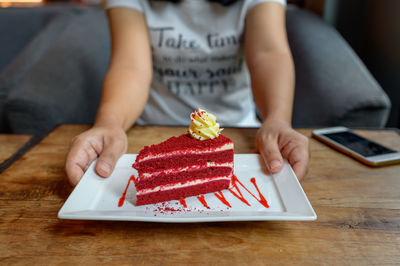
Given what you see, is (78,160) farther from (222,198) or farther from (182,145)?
(222,198)

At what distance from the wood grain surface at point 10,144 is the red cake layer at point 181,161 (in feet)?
1.89

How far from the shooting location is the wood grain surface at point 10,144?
3.63ft

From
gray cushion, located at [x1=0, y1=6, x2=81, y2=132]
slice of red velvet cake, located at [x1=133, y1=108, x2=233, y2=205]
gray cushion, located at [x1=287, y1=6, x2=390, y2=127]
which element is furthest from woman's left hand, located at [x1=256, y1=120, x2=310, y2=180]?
gray cushion, located at [x1=0, y1=6, x2=81, y2=132]

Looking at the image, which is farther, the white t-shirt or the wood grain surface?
the white t-shirt

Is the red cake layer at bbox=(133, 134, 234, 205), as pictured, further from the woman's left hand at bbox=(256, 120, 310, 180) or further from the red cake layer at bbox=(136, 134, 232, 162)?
the woman's left hand at bbox=(256, 120, 310, 180)

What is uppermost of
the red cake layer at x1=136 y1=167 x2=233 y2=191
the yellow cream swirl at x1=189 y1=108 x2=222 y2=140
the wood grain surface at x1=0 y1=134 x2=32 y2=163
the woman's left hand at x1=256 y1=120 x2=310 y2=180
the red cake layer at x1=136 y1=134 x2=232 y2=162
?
the yellow cream swirl at x1=189 y1=108 x2=222 y2=140

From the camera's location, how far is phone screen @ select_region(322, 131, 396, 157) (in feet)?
3.41

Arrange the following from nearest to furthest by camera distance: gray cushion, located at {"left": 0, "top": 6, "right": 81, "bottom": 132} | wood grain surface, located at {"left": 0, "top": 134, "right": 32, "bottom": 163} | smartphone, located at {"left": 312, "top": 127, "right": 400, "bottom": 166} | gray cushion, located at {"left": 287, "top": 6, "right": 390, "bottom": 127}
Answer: smartphone, located at {"left": 312, "top": 127, "right": 400, "bottom": 166} < wood grain surface, located at {"left": 0, "top": 134, "right": 32, "bottom": 163} < gray cushion, located at {"left": 287, "top": 6, "right": 390, "bottom": 127} < gray cushion, located at {"left": 0, "top": 6, "right": 81, "bottom": 132}

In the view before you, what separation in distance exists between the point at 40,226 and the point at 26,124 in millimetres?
1026

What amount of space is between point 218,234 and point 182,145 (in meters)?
0.29

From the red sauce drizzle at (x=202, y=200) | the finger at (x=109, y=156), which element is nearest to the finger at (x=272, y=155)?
the red sauce drizzle at (x=202, y=200)

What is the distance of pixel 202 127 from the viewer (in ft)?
2.93

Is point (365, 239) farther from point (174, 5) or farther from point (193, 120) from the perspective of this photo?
point (174, 5)

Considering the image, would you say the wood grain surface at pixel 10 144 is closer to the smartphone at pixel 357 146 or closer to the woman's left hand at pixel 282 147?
the woman's left hand at pixel 282 147
